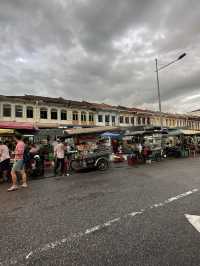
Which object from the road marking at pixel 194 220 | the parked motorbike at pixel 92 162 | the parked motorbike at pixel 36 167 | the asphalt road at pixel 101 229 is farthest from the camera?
the parked motorbike at pixel 92 162

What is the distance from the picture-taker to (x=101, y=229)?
342cm

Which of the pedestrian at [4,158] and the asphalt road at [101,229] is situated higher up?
the pedestrian at [4,158]

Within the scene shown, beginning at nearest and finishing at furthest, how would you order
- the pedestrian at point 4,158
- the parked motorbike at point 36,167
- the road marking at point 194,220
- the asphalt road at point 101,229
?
the asphalt road at point 101,229, the road marking at point 194,220, the pedestrian at point 4,158, the parked motorbike at point 36,167

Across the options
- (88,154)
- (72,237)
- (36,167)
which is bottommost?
(72,237)

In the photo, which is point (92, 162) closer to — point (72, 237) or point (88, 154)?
point (88, 154)

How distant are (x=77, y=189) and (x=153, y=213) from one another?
10.8 ft

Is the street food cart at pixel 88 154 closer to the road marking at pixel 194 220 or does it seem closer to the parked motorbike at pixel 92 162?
the parked motorbike at pixel 92 162

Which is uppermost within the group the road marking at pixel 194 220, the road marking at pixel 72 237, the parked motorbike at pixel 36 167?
the parked motorbike at pixel 36 167

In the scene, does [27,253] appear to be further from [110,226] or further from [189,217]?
[189,217]

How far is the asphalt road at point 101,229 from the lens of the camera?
258 cm

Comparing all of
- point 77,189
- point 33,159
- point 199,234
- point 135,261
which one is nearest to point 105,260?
point 135,261

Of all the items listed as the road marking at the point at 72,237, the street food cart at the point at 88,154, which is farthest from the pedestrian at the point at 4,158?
the road marking at the point at 72,237

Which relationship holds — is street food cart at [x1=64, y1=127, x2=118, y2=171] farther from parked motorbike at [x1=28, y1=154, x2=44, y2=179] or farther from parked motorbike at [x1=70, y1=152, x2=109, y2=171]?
parked motorbike at [x1=28, y1=154, x2=44, y2=179]

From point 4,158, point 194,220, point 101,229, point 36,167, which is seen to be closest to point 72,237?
point 101,229
